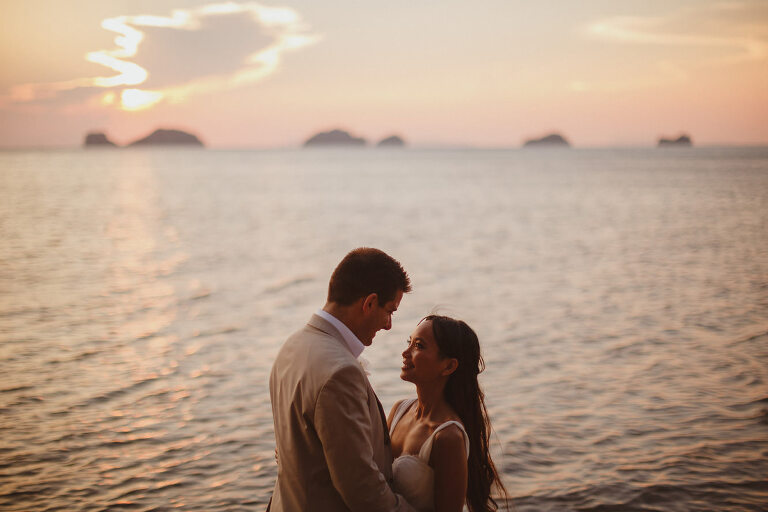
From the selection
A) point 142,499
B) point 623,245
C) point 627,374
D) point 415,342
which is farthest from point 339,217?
point 415,342

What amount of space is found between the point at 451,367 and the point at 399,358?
897 centimetres

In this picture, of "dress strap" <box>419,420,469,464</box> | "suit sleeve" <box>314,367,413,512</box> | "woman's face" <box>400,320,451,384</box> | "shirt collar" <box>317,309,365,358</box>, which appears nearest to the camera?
"suit sleeve" <box>314,367,413,512</box>

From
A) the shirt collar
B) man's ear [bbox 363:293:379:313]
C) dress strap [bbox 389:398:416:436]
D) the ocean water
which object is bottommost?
the ocean water

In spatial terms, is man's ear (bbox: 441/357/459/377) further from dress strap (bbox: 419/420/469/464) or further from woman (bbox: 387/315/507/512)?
dress strap (bbox: 419/420/469/464)

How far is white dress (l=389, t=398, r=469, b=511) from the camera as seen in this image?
12.1 feet

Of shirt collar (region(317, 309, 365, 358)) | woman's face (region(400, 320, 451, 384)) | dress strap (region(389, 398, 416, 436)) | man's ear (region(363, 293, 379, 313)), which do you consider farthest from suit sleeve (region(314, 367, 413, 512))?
dress strap (region(389, 398, 416, 436))

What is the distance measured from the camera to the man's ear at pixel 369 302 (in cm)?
327

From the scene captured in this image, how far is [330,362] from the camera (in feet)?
9.88

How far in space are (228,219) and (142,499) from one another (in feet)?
125

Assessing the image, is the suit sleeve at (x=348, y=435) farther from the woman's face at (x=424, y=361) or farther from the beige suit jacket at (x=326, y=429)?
the woman's face at (x=424, y=361)

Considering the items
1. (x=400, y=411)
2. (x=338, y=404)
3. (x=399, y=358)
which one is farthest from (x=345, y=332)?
(x=399, y=358)

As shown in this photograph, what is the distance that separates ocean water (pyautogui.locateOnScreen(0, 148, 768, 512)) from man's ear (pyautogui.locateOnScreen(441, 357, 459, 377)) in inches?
107

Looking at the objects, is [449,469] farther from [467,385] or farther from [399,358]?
[399,358]

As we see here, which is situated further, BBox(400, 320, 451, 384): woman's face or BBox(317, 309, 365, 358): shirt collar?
BBox(400, 320, 451, 384): woman's face
